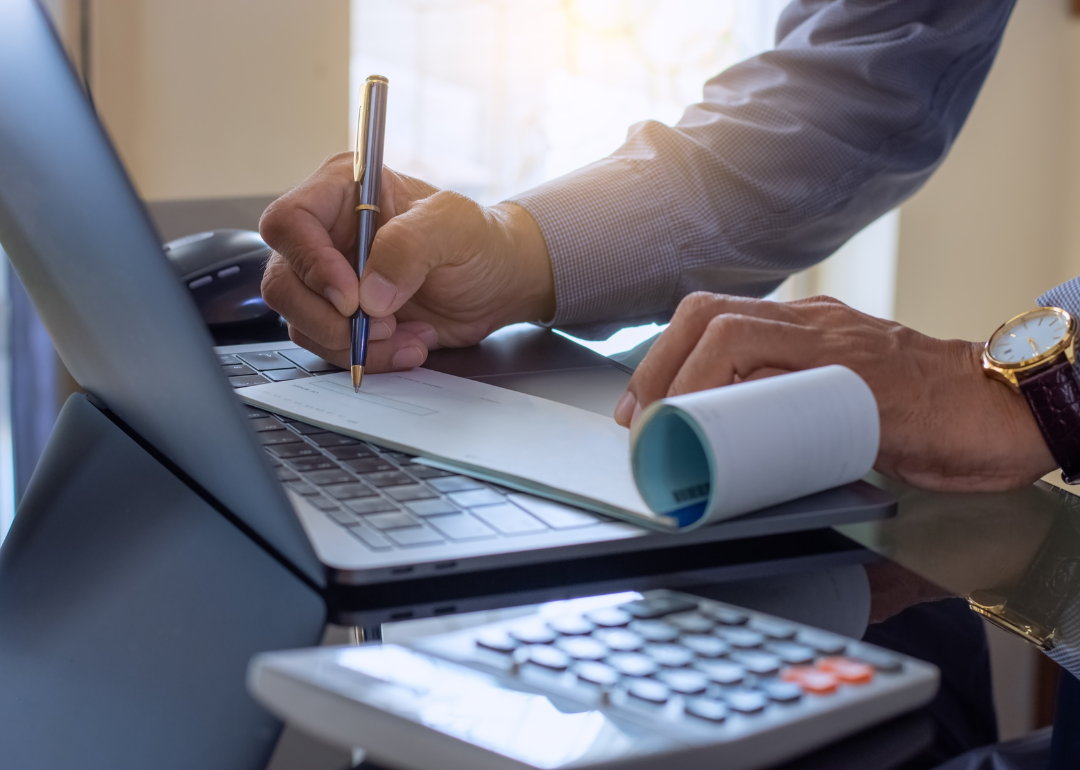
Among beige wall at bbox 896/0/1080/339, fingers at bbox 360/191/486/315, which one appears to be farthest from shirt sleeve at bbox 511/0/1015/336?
beige wall at bbox 896/0/1080/339

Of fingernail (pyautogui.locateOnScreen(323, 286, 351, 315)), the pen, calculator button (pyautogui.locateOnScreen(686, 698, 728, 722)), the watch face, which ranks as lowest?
calculator button (pyautogui.locateOnScreen(686, 698, 728, 722))

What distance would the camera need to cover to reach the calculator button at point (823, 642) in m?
0.26

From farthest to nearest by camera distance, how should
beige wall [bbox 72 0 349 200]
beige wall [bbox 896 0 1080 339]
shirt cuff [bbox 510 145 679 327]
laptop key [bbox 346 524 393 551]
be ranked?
1. beige wall [bbox 896 0 1080 339]
2. beige wall [bbox 72 0 349 200]
3. shirt cuff [bbox 510 145 679 327]
4. laptop key [bbox 346 524 393 551]

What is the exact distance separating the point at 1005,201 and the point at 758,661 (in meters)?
2.75

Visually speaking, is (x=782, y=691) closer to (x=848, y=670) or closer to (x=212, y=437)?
(x=848, y=670)

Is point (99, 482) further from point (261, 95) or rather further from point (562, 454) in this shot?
point (261, 95)

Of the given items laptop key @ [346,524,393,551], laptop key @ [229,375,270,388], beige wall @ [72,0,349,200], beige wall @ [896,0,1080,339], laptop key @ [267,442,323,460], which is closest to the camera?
laptop key @ [346,524,393,551]

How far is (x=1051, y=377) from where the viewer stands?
0.50 metres

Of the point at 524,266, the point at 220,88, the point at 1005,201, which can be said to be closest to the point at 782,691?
the point at 524,266

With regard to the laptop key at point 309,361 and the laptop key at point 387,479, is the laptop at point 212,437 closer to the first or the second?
the laptop key at point 387,479

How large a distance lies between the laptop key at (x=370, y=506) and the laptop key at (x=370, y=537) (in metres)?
0.01

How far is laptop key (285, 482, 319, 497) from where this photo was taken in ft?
1.29

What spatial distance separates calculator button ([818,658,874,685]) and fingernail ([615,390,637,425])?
24 cm

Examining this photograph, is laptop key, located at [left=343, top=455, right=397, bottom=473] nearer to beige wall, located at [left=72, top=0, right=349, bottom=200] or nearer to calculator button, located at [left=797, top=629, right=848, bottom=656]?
calculator button, located at [left=797, top=629, right=848, bottom=656]
